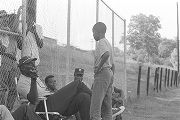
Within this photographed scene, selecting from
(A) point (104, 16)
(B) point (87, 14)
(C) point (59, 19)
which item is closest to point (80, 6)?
(B) point (87, 14)

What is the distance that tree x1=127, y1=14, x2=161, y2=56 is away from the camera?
195 ft

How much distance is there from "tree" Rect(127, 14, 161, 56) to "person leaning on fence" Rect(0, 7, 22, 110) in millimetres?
52255

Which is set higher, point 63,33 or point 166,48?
point 166,48

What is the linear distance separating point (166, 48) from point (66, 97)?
78.0 meters

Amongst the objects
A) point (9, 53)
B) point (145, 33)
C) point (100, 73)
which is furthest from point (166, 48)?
point (9, 53)

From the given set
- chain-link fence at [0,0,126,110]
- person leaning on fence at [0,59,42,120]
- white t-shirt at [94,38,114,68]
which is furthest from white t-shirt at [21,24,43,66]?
white t-shirt at [94,38,114,68]

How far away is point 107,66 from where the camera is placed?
18.5ft

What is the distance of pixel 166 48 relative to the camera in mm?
81688

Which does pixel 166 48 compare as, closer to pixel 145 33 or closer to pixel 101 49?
pixel 145 33

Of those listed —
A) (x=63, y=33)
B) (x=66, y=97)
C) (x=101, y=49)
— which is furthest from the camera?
(x=63, y=33)

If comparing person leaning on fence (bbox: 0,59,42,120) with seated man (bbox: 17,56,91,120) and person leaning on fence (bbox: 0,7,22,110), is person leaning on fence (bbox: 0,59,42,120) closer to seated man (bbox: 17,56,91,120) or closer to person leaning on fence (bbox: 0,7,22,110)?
seated man (bbox: 17,56,91,120)

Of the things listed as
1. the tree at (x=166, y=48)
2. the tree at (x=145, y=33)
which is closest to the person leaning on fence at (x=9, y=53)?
the tree at (x=145, y=33)

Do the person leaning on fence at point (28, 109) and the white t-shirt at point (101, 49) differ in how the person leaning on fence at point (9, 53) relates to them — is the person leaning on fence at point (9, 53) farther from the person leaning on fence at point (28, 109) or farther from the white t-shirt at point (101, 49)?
the white t-shirt at point (101, 49)

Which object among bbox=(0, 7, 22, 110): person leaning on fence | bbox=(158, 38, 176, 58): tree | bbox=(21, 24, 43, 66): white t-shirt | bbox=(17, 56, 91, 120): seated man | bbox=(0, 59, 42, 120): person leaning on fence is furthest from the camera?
bbox=(158, 38, 176, 58): tree
